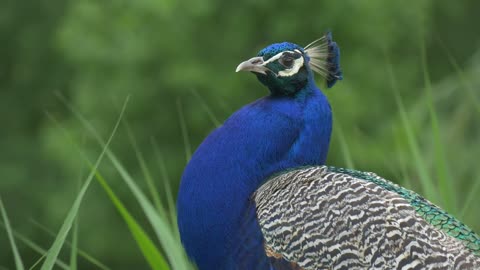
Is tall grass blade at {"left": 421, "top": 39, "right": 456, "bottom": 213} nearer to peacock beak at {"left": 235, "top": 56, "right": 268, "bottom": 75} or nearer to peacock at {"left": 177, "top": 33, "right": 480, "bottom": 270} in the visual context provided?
peacock at {"left": 177, "top": 33, "right": 480, "bottom": 270}

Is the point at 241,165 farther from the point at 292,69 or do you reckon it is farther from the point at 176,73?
the point at 176,73

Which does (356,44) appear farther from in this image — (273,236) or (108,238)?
(273,236)

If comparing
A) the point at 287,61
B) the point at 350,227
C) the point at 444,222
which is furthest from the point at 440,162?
the point at 287,61

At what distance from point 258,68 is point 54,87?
10.6 metres

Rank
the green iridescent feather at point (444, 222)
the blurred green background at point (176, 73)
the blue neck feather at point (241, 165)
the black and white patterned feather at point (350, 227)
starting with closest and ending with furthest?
1. the black and white patterned feather at point (350, 227)
2. the green iridescent feather at point (444, 222)
3. the blue neck feather at point (241, 165)
4. the blurred green background at point (176, 73)

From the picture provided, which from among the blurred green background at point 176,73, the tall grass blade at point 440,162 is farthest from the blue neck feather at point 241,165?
the blurred green background at point 176,73

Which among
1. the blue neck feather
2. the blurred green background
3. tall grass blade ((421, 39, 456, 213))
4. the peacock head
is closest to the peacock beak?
the peacock head

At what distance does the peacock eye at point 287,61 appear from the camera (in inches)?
140

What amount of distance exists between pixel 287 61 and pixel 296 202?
1.80ft

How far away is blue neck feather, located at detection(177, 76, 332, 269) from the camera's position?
336 cm

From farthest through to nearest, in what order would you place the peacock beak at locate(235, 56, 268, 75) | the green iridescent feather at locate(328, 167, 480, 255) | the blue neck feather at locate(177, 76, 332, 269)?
the peacock beak at locate(235, 56, 268, 75), the blue neck feather at locate(177, 76, 332, 269), the green iridescent feather at locate(328, 167, 480, 255)

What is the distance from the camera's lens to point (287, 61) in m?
3.57

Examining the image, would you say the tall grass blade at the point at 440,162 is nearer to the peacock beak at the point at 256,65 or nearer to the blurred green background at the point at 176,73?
the peacock beak at the point at 256,65

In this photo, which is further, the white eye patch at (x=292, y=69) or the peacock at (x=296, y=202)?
the white eye patch at (x=292, y=69)
